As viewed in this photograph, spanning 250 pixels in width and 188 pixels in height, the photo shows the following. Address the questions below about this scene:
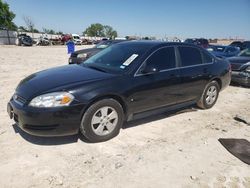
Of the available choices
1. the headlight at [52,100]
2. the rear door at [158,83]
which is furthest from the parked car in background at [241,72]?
the headlight at [52,100]

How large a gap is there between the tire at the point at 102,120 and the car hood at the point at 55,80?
17.7 inches

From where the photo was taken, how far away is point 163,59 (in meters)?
4.81

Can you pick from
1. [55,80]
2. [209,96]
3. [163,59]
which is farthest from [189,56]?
[55,80]

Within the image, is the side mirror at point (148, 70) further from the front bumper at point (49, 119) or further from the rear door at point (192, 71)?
the front bumper at point (49, 119)

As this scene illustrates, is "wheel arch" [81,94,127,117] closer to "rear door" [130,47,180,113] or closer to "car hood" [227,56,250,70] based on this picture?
"rear door" [130,47,180,113]

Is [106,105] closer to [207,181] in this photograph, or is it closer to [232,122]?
[207,181]

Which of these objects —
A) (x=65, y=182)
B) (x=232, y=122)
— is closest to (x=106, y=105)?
(x=65, y=182)

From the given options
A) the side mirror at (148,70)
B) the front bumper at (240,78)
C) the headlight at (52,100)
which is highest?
the side mirror at (148,70)

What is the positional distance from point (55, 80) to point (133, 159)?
5.71 ft

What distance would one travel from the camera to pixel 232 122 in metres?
5.34

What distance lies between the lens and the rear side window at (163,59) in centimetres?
462

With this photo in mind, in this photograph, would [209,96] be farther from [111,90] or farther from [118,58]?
[111,90]

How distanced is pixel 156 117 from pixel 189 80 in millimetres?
1028

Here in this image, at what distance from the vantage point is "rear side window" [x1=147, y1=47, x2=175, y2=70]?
4.62 meters
